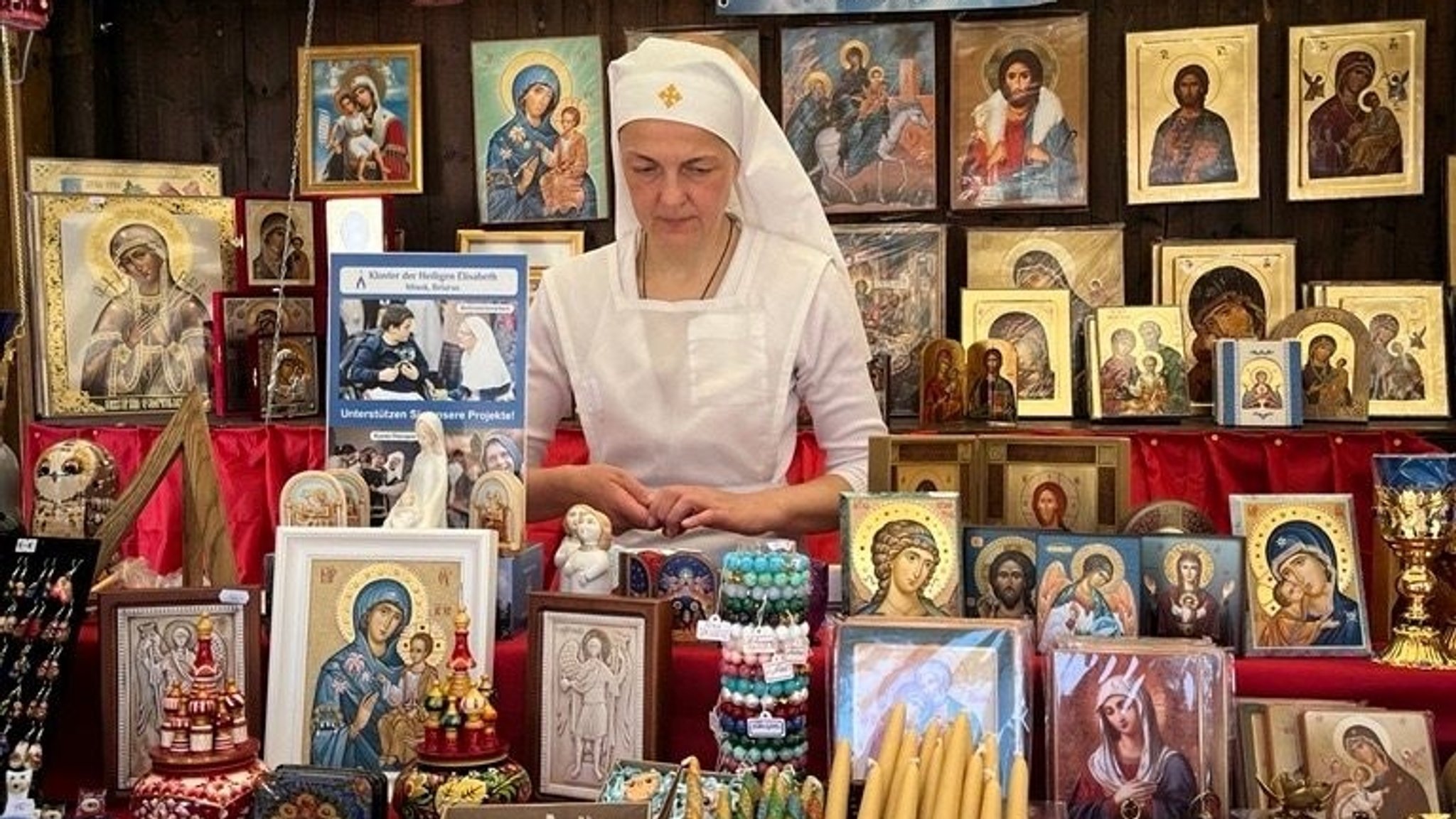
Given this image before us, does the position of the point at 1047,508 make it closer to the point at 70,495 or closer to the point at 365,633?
the point at 365,633

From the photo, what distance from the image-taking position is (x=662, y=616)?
1.83 metres

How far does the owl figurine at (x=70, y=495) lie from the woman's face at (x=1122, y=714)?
49.1 inches

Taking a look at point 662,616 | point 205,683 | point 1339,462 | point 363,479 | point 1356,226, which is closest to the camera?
point 205,683

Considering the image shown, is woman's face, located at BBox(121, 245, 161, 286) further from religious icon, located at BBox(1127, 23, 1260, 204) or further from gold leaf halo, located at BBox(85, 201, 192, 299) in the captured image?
religious icon, located at BBox(1127, 23, 1260, 204)

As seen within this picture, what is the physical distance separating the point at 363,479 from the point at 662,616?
47 cm

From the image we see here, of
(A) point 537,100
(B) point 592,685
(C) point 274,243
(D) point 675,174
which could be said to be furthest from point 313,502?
(A) point 537,100

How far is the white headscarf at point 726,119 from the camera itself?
2344 millimetres

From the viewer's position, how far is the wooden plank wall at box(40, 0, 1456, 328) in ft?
16.4

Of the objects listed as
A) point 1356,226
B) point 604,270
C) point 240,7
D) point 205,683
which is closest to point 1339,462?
point 1356,226

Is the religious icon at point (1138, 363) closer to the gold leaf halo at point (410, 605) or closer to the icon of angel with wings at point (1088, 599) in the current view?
the icon of angel with wings at point (1088, 599)

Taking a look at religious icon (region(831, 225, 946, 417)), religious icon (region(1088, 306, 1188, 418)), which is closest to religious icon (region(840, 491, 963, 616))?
religious icon (region(1088, 306, 1188, 418))

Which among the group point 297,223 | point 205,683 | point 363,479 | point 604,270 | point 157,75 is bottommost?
point 205,683

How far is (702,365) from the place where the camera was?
2529 mm

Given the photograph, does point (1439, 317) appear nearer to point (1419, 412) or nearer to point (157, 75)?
point (1419, 412)
